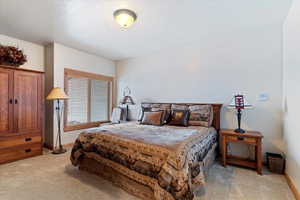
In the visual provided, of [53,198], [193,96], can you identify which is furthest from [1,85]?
[193,96]

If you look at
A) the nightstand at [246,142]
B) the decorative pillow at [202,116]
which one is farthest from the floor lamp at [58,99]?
the nightstand at [246,142]

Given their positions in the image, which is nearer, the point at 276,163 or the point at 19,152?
the point at 276,163

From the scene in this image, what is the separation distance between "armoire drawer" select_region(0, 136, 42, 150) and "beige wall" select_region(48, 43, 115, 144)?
0.42 meters

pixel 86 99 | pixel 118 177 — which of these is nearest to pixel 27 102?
pixel 86 99

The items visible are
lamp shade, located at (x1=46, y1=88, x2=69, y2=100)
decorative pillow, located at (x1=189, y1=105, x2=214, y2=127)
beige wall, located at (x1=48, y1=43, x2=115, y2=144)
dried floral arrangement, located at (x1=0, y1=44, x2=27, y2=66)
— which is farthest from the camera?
beige wall, located at (x1=48, y1=43, x2=115, y2=144)

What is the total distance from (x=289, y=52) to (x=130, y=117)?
12.5 ft

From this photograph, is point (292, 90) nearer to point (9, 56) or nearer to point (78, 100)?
point (78, 100)

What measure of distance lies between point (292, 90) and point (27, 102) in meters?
4.51

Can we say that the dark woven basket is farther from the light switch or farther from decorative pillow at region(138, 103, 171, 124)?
decorative pillow at region(138, 103, 171, 124)

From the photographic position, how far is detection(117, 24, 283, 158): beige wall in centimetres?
270

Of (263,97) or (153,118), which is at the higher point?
(263,97)

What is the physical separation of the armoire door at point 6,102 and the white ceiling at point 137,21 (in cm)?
94

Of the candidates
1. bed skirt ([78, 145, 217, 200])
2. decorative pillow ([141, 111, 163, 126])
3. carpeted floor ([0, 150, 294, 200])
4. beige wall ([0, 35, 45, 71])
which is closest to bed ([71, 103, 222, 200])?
bed skirt ([78, 145, 217, 200])

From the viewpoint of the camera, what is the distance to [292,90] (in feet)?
6.81
